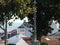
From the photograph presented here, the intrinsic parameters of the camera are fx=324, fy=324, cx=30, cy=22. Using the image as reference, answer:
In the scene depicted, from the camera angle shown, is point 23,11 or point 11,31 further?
point 11,31

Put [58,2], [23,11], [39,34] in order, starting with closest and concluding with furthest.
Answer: [58,2]
[23,11]
[39,34]

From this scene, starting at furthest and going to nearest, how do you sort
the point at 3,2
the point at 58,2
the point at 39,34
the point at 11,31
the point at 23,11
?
the point at 11,31 → the point at 39,34 → the point at 23,11 → the point at 3,2 → the point at 58,2

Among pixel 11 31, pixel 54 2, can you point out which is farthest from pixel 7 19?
pixel 11 31

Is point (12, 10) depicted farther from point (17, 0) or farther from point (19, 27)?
point (19, 27)

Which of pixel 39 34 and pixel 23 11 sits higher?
pixel 23 11

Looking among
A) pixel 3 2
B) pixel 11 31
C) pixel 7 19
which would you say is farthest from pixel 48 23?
pixel 11 31

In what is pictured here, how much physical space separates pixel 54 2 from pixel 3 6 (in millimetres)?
4784

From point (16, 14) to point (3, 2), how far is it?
2249 millimetres

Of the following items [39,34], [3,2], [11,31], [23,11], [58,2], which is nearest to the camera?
[58,2]

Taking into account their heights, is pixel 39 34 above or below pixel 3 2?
below

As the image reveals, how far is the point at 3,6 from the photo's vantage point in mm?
24266

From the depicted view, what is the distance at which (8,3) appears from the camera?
24.0 metres

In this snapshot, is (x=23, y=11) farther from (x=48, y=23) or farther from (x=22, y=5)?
(x=48, y=23)

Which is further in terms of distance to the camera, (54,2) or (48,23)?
→ (48,23)
